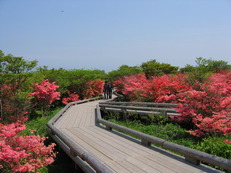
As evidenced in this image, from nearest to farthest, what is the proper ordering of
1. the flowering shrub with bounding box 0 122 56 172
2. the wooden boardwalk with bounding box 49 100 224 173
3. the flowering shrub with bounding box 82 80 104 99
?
the wooden boardwalk with bounding box 49 100 224 173
the flowering shrub with bounding box 0 122 56 172
the flowering shrub with bounding box 82 80 104 99

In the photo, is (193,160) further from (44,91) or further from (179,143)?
(44,91)

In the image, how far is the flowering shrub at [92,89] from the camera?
18.8 meters

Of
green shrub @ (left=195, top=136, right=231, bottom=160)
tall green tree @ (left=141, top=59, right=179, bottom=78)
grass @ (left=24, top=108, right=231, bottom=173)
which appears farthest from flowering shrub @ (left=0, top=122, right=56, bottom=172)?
tall green tree @ (left=141, top=59, right=179, bottom=78)

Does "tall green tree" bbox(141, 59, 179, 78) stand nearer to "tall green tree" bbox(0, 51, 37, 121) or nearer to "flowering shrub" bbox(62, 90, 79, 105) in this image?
"flowering shrub" bbox(62, 90, 79, 105)

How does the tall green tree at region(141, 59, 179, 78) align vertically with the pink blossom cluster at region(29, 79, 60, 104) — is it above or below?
above

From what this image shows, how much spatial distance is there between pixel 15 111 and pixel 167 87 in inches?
371

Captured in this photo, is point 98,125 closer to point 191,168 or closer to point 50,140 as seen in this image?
point 50,140

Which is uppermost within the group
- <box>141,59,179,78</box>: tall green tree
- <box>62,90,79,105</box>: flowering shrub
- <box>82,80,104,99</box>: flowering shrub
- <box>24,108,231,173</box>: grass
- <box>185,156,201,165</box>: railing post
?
<box>141,59,179,78</box>: tall green tree

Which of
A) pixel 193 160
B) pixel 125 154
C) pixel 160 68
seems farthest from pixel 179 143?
pixel 160 68

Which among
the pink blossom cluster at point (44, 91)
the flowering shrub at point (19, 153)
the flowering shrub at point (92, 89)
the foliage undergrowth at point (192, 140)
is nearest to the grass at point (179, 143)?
the foliage undergrowth at point (192, 140)

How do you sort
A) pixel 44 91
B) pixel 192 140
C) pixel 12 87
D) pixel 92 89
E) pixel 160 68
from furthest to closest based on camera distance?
pixel 160 68, pixel 92 89, pixel 44 91, pixel 12 87, pixel 192 140

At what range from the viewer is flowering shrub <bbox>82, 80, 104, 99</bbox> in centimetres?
1884

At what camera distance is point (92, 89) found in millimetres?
19906

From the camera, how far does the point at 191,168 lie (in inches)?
167
